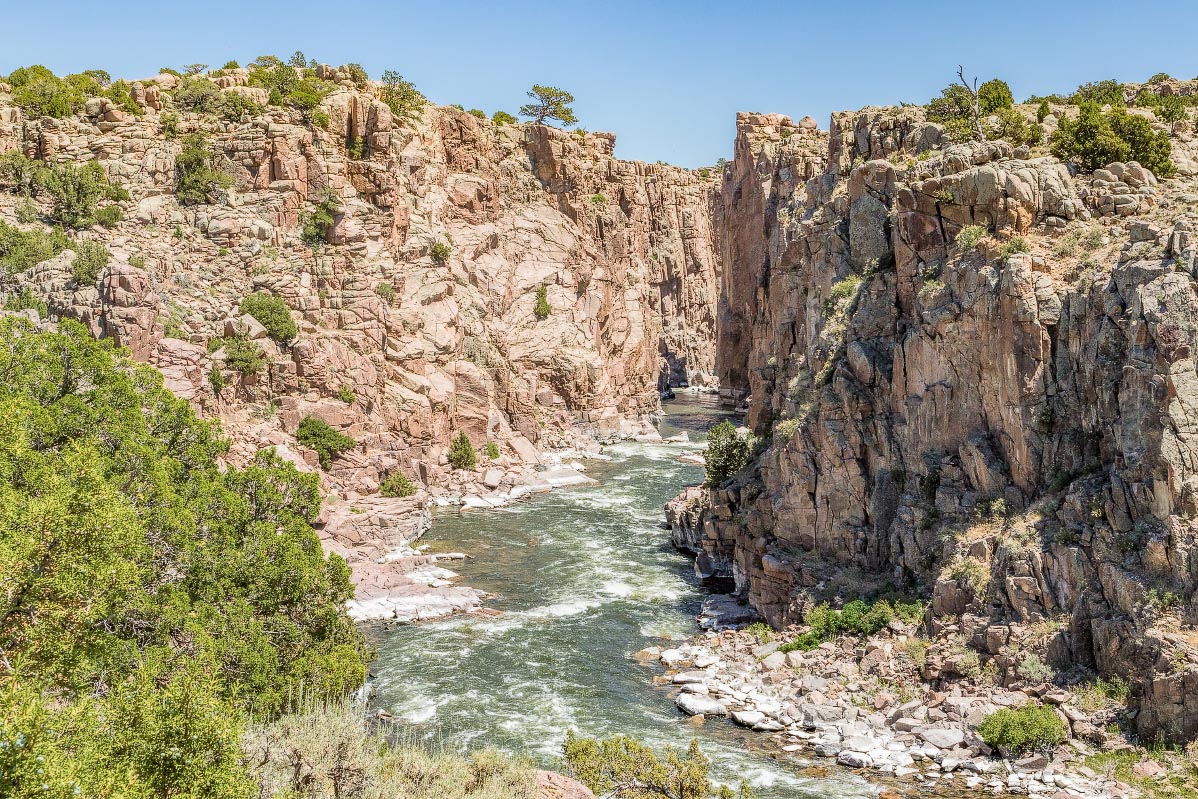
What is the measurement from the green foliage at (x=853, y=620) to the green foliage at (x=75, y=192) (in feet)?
164

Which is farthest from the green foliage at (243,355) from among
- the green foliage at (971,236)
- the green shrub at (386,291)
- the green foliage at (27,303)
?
the green foliage at (971,236)

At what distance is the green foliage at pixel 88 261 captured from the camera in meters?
48.6

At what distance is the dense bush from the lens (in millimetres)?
12812

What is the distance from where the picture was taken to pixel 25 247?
49.9 meters

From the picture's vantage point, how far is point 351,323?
60.0m

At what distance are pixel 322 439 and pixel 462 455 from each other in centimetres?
1231

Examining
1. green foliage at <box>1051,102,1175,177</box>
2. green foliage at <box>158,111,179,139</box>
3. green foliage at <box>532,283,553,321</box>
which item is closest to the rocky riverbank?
green foliage at <box>1051,102,1175,177</box>

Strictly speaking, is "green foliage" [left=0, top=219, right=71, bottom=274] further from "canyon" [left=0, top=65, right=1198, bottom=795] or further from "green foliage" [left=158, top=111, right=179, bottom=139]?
"green foliage" [left=158, top=111, right=179, bottom=139]

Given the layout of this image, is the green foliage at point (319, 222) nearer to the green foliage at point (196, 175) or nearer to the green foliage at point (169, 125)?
the green foliage at point (196, 175)

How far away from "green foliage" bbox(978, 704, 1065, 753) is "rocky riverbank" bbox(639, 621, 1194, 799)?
278 millimetres

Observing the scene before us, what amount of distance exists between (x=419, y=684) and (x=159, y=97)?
177 ft

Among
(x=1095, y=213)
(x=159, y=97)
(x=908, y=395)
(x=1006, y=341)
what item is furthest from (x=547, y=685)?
(x=159, y=97)

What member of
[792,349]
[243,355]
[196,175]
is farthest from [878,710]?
[196,175]

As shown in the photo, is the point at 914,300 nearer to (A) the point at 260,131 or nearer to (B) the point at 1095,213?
(B) the point at 1095,213
